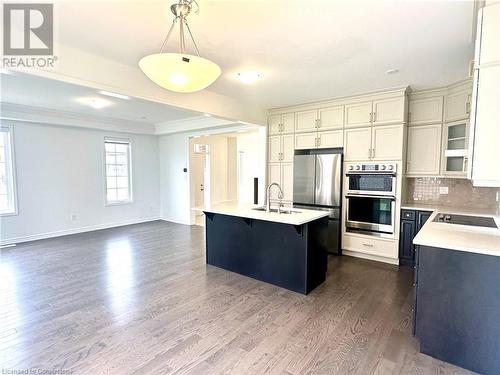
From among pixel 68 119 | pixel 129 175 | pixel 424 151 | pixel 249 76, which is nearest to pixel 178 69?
pixel 249 76

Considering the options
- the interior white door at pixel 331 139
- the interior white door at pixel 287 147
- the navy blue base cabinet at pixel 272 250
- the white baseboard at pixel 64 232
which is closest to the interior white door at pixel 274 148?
the interior white door at pixel 287 147

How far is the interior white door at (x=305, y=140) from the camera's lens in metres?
4.73

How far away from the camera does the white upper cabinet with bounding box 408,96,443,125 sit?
3.91m

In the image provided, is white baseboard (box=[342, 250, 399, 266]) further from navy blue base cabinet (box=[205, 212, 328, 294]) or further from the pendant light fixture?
the pendant light fixture

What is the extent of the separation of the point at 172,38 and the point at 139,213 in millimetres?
5731

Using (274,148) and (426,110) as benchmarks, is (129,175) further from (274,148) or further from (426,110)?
(426,110)

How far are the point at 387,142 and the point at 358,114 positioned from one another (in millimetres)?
630

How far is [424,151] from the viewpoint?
4.04 meters

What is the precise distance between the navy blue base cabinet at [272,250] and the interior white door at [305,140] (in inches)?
67.8

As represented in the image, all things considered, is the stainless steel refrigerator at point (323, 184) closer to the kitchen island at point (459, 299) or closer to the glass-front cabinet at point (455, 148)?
the glass-front cabinet at point (455, 148)

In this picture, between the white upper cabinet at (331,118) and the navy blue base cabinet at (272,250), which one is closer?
the navy blue base cabinet at (272,250)

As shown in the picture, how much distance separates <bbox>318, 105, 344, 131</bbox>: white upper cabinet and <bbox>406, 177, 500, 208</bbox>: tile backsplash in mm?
1471
